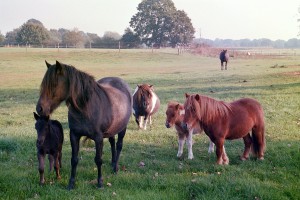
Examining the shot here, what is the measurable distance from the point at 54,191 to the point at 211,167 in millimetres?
3238

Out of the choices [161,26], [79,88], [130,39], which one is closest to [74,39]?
[130,39]

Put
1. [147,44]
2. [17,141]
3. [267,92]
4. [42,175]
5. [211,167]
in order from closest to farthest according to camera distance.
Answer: [42,175] < [211,167] < [17,141] < [267,92] < [147,44]

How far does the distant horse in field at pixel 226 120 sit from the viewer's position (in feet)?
25.1

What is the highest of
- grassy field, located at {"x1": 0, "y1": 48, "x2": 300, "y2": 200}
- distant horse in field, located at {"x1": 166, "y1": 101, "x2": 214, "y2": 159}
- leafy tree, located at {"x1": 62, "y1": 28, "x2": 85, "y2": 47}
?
leafy tree, located at {"x1": 62, "y1": 28, "x2": 85, "y2": 47}

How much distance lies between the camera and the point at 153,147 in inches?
383

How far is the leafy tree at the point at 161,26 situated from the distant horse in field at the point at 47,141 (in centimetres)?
8715

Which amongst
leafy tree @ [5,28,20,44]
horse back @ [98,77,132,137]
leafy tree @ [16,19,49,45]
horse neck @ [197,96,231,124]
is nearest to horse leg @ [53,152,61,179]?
horse back @ [98,77,132,137]

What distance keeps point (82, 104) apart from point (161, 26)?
90.3 metres

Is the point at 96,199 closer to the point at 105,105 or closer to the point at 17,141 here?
the point at 105,105

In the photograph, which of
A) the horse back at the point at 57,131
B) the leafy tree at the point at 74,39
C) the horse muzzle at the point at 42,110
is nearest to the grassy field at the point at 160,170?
the horse back at the point at 57,131

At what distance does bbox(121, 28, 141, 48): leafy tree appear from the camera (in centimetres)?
9094

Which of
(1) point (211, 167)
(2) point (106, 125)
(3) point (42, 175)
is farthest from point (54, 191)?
(1) point (211, 167)

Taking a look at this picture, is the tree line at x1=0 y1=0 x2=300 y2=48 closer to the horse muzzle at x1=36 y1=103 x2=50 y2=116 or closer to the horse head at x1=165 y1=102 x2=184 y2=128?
the horse head at x1=165 y1=102 x2=184 y2=128

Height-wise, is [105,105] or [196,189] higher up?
[105,105]
